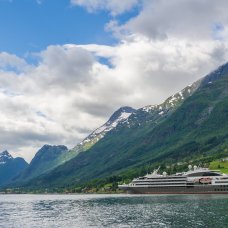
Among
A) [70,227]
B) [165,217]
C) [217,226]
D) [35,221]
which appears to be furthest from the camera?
[35,221]

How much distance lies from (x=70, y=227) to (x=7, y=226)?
1963 cm

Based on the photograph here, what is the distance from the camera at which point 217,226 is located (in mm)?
100312

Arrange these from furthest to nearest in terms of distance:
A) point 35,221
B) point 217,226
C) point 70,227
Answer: point 35,221 → point 70,227 → point 217,226

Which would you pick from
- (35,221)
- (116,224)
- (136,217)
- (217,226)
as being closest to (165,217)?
(136,217)

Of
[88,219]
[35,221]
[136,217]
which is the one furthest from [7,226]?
[136,217]

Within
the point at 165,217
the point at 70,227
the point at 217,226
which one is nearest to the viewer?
the point at 217,226

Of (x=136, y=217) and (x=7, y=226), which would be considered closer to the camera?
(x=7, y=226)

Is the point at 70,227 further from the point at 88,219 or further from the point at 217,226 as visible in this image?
the point at 217,226

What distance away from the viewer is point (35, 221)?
132 meters

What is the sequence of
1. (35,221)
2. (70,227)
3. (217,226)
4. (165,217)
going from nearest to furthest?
(217,226) → (70,227) → (165,217) → (35,221)

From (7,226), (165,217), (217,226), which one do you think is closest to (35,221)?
(7,226)

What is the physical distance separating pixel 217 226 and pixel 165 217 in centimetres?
2518

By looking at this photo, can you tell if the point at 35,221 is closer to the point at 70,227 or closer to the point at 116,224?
the point at 70,227

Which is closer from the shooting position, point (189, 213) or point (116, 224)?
point (116, 224)
